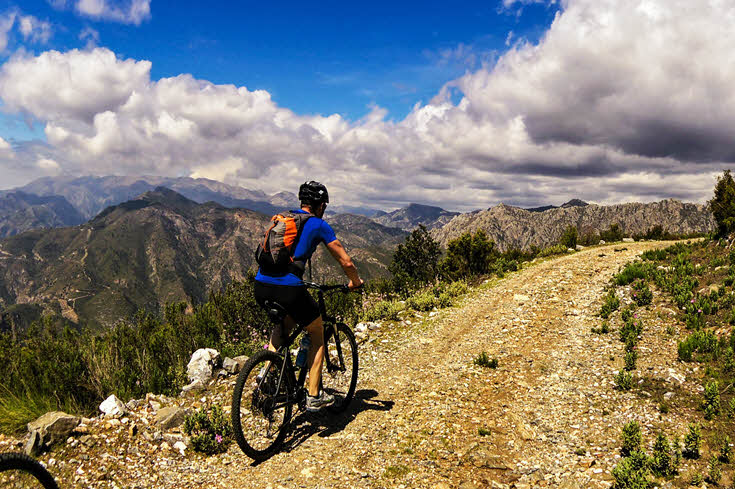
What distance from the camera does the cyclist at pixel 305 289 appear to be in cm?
548

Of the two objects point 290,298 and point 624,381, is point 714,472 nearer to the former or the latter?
point 624,381

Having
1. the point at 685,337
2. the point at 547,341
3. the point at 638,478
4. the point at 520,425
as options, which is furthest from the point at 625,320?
the point at 638,478

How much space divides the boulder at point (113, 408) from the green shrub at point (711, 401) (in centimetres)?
1002

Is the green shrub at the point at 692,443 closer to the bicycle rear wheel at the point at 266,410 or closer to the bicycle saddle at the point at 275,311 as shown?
the bicycle rear wheel at the point at 266,410

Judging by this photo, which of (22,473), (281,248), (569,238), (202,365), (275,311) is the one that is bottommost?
(202,365)

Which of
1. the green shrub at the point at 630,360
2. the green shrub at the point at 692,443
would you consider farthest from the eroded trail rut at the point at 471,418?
the green shrub at the point at 692,443

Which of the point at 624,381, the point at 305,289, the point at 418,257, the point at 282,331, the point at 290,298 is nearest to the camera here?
the point at 290,298

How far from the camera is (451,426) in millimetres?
6406

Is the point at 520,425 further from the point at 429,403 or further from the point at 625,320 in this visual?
the point at 625,320

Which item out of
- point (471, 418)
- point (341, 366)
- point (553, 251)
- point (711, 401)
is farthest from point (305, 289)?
point (553, 251)

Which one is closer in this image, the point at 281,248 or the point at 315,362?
the point at 281,248

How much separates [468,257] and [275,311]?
18.9 m

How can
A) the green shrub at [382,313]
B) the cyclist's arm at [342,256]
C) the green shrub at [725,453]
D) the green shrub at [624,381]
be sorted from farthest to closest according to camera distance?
the green shrub at [382,313], the green shrub at [624,381], the cyclist's arm at [342,256], the green shrub at [725,453]

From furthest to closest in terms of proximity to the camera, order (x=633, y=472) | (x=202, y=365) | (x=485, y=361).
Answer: (x=485, y=361) → (x=202, y=365) → (x=633, y=472)
